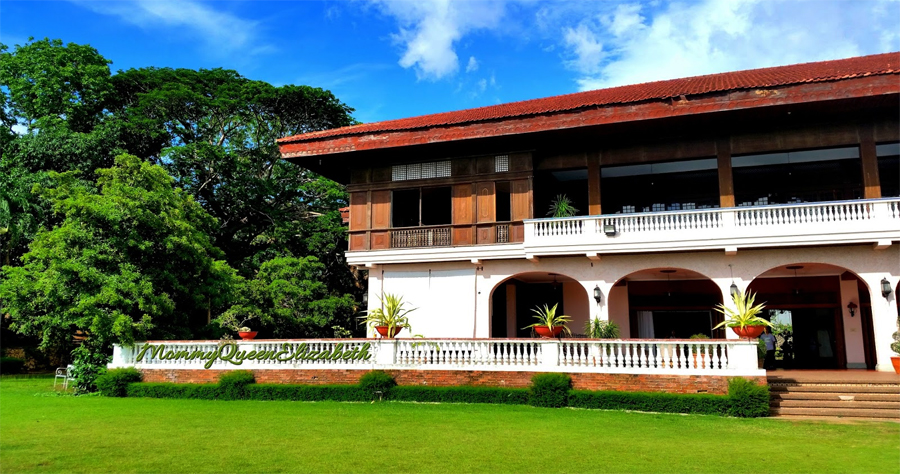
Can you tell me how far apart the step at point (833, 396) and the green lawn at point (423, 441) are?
1517 millimetres

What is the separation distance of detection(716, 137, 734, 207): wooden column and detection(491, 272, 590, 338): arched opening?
482 cm

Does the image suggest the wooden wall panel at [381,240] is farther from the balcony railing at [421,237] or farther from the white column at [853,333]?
the white column at [853,333]

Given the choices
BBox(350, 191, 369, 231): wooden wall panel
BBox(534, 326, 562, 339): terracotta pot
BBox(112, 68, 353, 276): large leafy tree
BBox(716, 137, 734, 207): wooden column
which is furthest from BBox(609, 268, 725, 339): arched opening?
BBox(112, 68, 353, 276): large leafy tree

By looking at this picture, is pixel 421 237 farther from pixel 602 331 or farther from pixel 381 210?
pixel 602 331

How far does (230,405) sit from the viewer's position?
14.5 metres

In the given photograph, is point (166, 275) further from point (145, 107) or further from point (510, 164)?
point (145, 107)

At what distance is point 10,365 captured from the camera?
27.8 meters

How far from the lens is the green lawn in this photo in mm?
8195

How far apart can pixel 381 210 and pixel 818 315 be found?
40.4ft

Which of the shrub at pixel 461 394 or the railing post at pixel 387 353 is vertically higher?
the railing post at pixel 387 353

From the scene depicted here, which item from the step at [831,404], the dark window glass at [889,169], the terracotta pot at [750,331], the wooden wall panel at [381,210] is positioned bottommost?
the step at [831,404]

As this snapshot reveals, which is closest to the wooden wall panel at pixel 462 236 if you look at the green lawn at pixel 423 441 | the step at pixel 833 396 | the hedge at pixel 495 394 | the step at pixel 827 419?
the hedge at pixel 495 394

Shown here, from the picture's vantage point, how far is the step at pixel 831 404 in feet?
40.2

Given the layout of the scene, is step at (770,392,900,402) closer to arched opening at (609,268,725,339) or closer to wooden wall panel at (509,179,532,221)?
arched opening at (609,268,725,339)
